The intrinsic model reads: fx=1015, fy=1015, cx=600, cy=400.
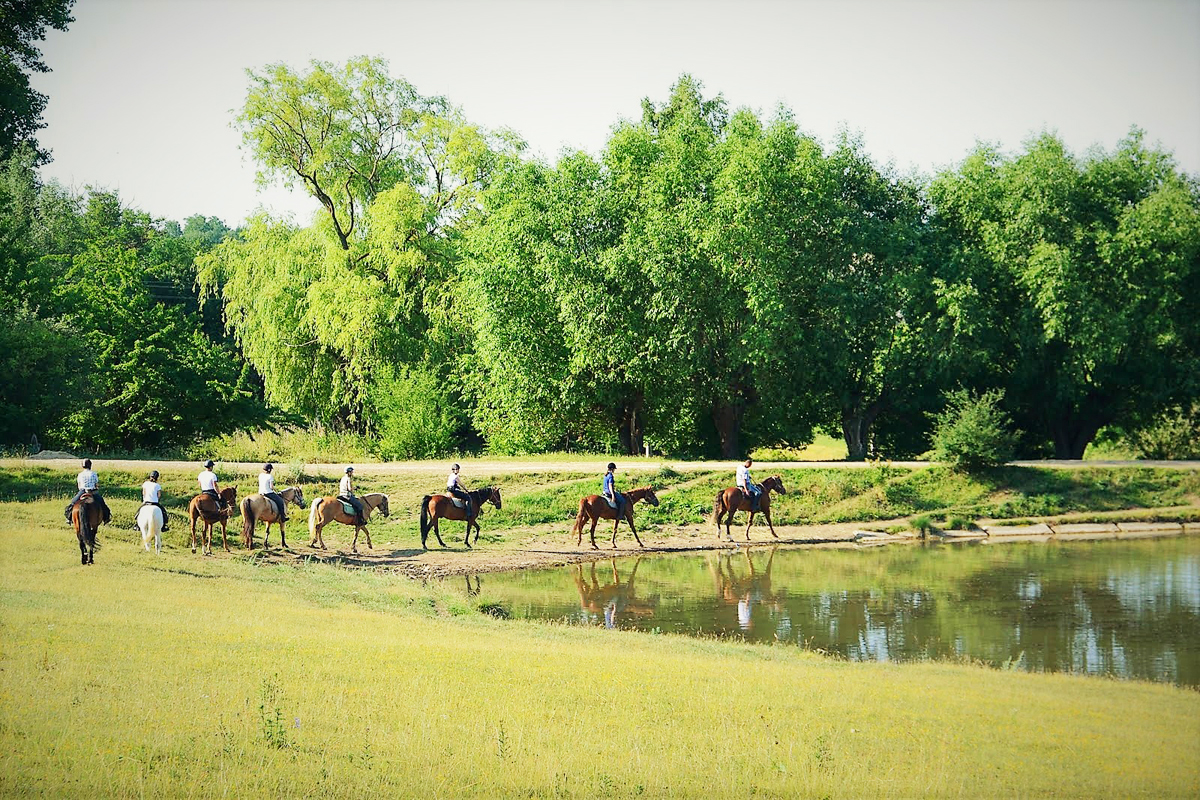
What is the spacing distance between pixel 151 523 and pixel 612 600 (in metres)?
12.2

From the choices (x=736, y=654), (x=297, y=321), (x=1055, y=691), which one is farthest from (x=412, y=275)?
(x=1055, y=691)

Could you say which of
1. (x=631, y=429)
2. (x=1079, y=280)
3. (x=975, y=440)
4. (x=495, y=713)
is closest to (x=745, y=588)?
(x=495, y=713)

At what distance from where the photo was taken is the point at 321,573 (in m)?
25.6

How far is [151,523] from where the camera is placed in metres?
26.4

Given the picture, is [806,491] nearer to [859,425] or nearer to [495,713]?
[859,425]

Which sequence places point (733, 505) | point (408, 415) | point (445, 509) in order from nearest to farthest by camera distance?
1. point (445, 509)
2. point (733, 505)
3. point (408, 415)

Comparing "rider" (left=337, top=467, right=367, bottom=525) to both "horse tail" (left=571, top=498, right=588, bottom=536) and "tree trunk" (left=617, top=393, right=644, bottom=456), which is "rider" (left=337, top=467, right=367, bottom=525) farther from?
"tree trunk" (left=617, top=393, right=644, bottom=456)

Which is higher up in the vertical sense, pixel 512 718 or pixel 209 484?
pixel 209 484

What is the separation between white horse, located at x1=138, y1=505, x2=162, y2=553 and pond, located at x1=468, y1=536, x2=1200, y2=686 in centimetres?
831

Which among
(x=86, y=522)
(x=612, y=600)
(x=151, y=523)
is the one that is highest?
(x=86, y=522)

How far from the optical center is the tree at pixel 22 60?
29.2 metres

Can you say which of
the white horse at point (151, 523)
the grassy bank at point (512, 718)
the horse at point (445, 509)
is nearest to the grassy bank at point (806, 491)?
the horse at point (445, 509)

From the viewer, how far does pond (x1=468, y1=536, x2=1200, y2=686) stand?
60.9 feet

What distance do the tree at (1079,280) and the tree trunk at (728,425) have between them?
10121 millimetres
